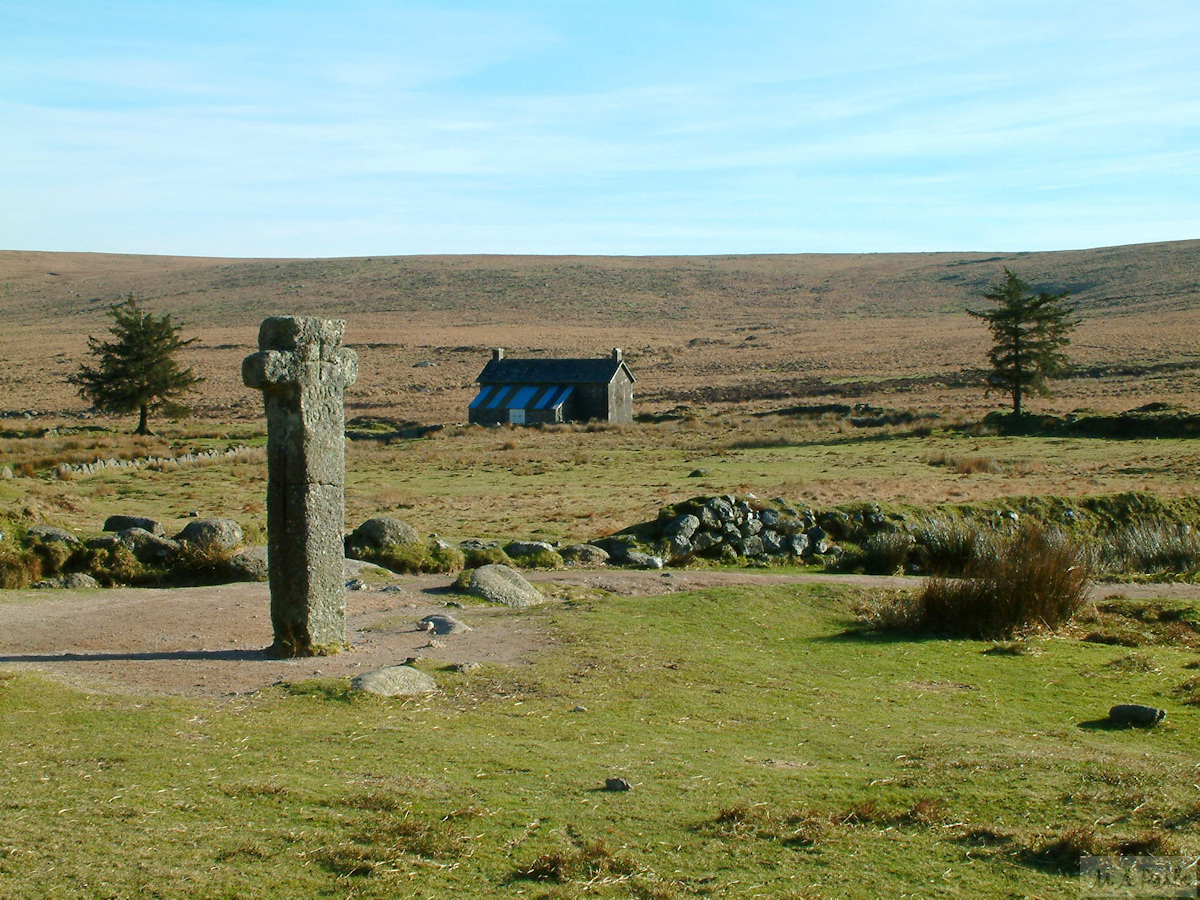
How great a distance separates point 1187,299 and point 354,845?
381ft

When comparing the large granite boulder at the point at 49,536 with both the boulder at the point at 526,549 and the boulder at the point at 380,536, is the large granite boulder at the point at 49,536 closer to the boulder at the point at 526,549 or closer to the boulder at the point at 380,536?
the boulder at the point at 380,536

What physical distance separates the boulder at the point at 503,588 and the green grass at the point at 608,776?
349 centimetres

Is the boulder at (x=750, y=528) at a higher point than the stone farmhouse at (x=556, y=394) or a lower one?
lower

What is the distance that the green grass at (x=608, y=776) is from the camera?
5.89 m

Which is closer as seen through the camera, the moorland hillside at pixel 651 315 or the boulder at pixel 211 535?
the boulder at pixel 211 535

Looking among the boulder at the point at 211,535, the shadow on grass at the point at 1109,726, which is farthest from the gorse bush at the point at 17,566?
the shadow on grass at the point at 1109,726

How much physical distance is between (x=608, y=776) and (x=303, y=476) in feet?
18.1

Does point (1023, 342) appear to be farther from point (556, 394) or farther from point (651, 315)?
point (651, 315)

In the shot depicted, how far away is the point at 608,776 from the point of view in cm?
765

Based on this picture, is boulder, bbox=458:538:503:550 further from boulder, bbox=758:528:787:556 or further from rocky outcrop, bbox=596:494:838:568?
boulder, bbox=758:528:787:556

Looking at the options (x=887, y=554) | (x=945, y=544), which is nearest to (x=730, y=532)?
(x=887, y=554)

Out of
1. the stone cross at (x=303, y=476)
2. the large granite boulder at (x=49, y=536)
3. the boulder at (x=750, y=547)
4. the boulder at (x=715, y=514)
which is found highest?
the stone cross at (x=303, y=476)

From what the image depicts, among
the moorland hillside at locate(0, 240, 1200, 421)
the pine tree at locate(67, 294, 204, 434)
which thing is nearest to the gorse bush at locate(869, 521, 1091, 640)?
the pine tree at locate(67, 294, 204, 434)

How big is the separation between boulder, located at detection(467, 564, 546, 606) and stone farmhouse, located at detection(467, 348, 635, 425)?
41.4 metres
